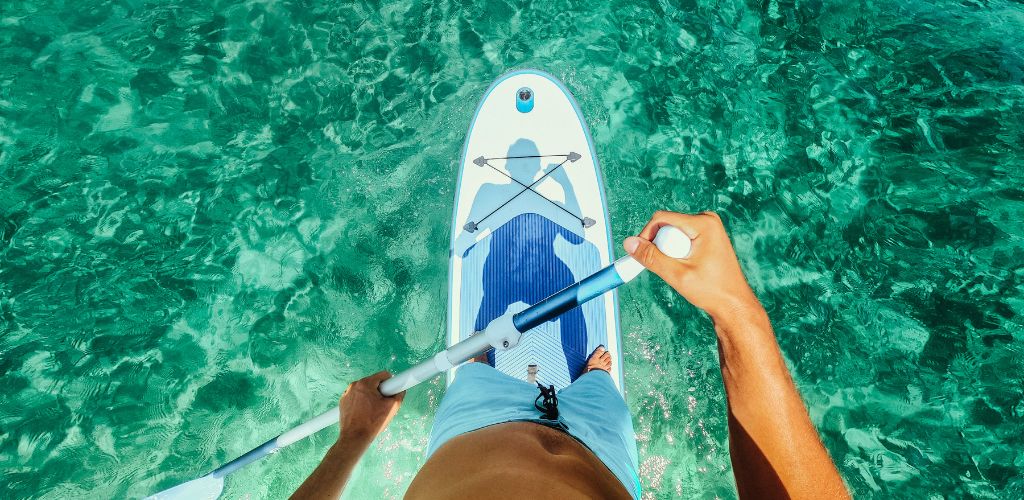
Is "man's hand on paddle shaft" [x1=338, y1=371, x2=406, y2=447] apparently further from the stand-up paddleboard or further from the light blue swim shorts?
the stand-up paddleboard

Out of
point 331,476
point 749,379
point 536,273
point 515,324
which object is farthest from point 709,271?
point 536,273

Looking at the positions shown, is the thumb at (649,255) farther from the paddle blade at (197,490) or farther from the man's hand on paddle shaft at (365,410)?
the paddle blade at (197,490)

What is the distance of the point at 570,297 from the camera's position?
7.61 ft

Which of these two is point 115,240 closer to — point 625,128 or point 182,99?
point 182,99

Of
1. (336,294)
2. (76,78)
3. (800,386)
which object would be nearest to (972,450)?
(800,386)

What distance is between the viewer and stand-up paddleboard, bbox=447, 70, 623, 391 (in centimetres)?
342

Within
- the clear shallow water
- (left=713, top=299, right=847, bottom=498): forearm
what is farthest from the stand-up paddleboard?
(left=713, top=299, right=847, bottom=498): forearm

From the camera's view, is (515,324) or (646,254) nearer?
(646,254)

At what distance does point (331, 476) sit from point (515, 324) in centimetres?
104

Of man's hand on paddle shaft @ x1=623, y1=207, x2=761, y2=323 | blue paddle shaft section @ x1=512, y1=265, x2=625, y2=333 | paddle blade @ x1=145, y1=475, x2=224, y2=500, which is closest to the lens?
man's hand on paddle shaft @ x1=623, y1=207, x2=761, y2=323

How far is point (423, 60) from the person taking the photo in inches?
178

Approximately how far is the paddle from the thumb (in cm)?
3

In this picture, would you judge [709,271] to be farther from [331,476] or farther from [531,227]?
[531,227]

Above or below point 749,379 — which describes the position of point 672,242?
above
